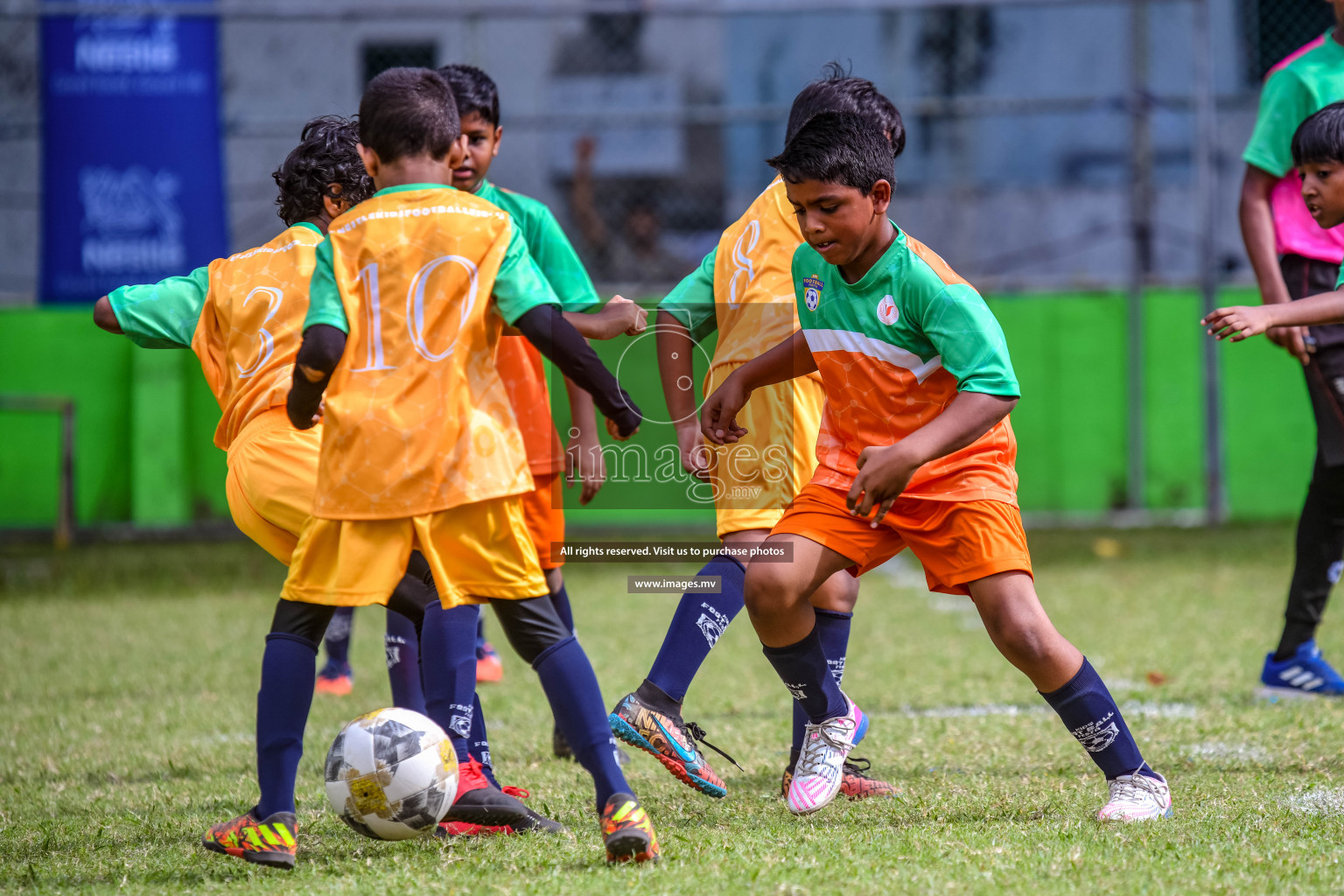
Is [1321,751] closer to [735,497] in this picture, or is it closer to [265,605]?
[735,497]

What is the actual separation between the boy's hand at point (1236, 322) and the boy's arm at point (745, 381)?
34.8 inches

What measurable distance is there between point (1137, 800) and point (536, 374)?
1824 millimetres

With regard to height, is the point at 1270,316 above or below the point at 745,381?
above

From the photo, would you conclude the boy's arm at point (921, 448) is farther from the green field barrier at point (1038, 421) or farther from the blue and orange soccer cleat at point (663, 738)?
the green field barrier at point (1038, 421)

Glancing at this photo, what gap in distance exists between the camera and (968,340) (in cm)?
280

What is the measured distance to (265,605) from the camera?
7277 mm

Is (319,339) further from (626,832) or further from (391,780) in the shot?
(626,832)

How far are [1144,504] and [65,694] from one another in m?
7.62

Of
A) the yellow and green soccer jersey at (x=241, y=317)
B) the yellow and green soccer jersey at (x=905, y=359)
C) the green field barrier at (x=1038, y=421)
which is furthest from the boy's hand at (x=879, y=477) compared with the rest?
the green field barrier at (x=1038, y=421)

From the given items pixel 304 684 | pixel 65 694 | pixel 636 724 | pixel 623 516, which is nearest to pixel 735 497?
pixel 636 724

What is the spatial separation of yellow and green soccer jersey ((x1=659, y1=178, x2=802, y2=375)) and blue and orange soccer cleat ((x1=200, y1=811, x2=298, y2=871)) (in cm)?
157

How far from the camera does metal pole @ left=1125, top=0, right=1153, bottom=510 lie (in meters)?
9.80

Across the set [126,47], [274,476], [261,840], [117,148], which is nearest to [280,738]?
[261,840]

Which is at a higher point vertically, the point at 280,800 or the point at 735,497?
the point at 735,497
